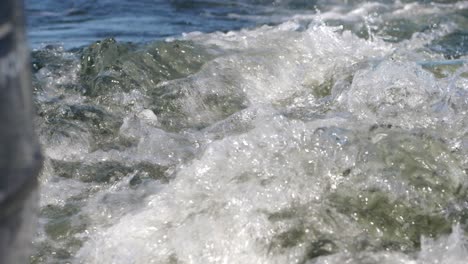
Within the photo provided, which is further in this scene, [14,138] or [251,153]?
[251,153]

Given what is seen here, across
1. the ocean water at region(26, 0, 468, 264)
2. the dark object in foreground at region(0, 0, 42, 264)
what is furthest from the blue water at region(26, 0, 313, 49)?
the dark object in foreground at region(0, 0, 42, 264)

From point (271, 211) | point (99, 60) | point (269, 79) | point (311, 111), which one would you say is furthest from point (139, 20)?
point (271, 211)

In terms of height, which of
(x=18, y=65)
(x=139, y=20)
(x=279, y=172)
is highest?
(x=18, y=65)

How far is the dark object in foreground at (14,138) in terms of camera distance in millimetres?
925

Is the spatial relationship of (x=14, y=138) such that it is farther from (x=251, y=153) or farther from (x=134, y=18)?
(x=134, y=18)

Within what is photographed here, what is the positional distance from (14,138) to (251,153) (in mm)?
1847

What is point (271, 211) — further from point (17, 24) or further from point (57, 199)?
point (17, 24)

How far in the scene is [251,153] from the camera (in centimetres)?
275

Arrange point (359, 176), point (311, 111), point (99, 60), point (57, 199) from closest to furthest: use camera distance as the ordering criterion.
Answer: point (359, 176) → point (57, 199) → point (311, 111) → point (99, 60)

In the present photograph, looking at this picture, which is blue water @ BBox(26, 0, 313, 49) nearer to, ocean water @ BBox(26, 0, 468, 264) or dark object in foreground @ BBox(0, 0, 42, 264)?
ocean water @ BBox(26, 0, 468, 264)

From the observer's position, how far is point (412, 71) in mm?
3650

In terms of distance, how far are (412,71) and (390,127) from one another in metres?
0.76

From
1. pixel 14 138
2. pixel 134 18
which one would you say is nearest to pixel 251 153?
pixel 14 138

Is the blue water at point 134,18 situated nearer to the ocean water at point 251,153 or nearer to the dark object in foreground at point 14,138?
the ocean water at point 251,153
